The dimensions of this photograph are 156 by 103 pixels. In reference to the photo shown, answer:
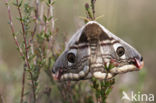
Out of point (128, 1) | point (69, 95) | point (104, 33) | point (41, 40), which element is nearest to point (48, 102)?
point (69, 95)

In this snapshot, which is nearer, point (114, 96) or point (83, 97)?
point (83, 97)

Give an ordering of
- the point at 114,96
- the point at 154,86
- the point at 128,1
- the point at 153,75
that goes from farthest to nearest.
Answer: the point at 128,1 → the point at 153,75 → the point at 154,86 → the point at 114,96

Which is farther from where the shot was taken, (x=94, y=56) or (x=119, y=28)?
(x=119, y=28)

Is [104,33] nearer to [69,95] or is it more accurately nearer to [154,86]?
[69,95]

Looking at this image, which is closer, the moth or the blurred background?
the moth

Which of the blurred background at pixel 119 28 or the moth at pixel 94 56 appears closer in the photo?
the moth at pixel 94 56
